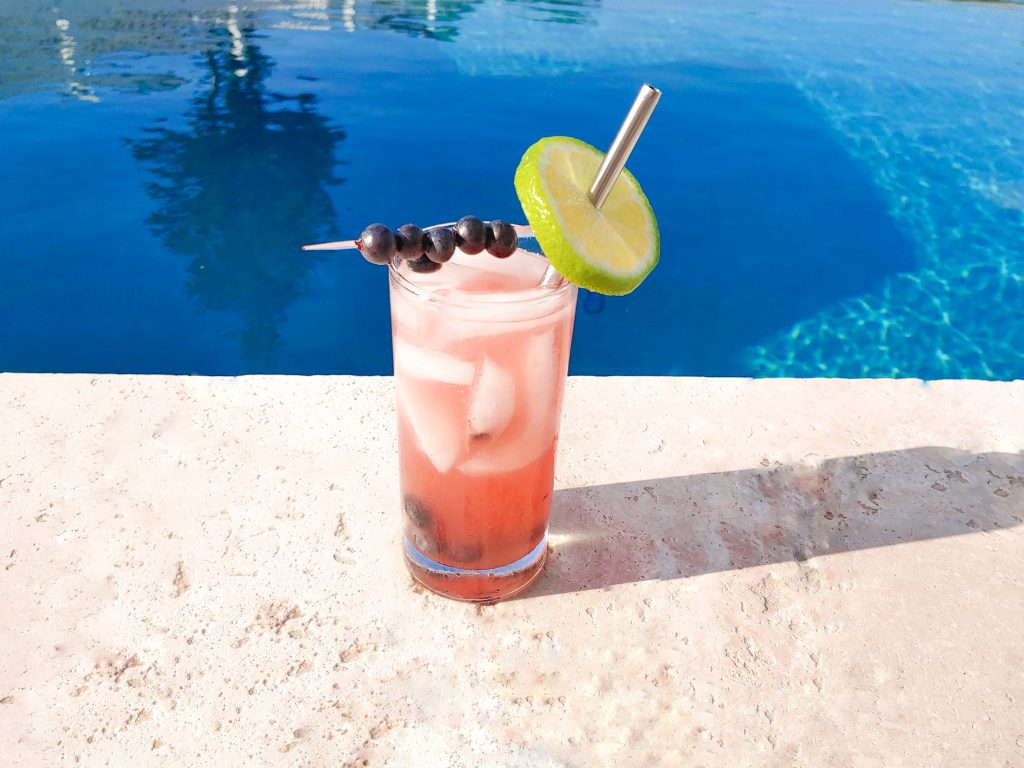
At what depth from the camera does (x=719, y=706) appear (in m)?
1.16

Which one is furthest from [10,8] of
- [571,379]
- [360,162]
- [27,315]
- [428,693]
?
[428,693]

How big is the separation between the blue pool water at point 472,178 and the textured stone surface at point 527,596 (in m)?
2.29

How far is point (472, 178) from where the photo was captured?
539 centimetres

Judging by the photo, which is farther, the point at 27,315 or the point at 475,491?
the point at 27,315

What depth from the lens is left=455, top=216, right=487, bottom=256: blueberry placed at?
1.05 meters

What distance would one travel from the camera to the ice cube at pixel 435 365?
115 cm

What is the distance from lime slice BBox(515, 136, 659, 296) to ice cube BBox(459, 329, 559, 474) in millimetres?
172

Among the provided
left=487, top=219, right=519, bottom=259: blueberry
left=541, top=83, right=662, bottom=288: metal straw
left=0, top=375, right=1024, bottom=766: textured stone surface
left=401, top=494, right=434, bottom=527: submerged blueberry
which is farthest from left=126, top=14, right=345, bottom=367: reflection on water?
left=541, top=83, right=662, bottom=288: metal straw

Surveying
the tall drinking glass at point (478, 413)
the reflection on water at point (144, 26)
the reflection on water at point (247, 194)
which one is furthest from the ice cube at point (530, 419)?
the reflection on water at point (144, 26)

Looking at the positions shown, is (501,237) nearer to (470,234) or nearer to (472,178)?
(470,234)

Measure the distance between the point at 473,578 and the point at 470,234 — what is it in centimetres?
59

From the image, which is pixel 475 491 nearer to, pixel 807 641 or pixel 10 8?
pixel 807 641

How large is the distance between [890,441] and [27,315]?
13.5 feet

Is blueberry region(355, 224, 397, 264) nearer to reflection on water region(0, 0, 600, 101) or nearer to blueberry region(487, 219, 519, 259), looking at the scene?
blueberry region(487, 219, 519, 259)
